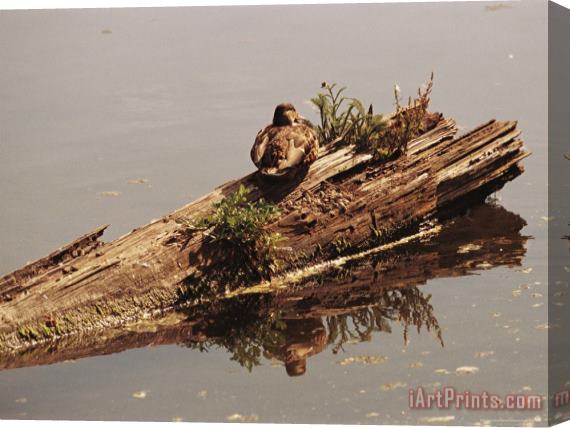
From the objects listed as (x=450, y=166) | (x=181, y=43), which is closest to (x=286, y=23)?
(x=181, y=43)

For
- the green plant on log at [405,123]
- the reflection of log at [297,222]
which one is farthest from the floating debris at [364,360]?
the green plant on log at [405,123]

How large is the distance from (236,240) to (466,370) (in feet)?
11.5

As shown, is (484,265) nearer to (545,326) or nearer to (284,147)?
(545,326)

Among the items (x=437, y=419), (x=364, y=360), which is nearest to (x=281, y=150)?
(x=364, y=360)

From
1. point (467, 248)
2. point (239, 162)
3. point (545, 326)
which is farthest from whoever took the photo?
point (239, 162)

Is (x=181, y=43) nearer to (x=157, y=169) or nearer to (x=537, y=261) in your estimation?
(x=157, y=169)

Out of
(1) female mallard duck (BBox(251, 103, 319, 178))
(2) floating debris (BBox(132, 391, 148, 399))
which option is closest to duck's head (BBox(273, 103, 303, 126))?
(1) female mallard duck (BBox(251, 103, 319, 178))

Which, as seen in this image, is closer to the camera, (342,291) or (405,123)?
(342,291)

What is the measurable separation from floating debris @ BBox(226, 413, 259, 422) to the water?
0.10 ft

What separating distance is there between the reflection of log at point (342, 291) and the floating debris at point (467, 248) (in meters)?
0.01

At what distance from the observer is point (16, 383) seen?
51.4 ft

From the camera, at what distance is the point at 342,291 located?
17.6 metres

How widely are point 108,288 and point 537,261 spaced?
5.37 metres

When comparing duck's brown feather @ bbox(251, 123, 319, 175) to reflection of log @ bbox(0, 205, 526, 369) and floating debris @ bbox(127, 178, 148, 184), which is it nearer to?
reflection of log @ bbox(0, 205, 526, 369)
